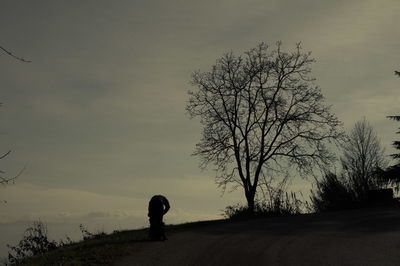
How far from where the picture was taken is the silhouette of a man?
17141mm

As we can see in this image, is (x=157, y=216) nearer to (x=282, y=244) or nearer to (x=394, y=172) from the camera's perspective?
(x=282, y=244)

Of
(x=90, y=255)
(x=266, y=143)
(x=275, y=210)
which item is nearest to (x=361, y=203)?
(x=275, y=210)

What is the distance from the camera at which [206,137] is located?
30.7m

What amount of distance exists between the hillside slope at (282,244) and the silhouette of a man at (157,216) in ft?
1.51

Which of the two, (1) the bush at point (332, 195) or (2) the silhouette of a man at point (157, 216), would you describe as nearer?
(2) the silhouette of a man at point (157, 216)

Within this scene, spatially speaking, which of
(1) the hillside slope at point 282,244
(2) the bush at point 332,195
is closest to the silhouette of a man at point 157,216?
(1) the hillside slope at point 282,244

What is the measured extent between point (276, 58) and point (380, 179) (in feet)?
33.2

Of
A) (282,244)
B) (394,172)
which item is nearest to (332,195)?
(394,172)

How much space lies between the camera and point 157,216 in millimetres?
17297

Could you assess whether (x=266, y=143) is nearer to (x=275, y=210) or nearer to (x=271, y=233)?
(x=275, y=210)

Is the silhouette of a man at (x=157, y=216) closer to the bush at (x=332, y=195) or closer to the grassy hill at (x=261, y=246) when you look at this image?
the grassy hill at (x=261, y=246)

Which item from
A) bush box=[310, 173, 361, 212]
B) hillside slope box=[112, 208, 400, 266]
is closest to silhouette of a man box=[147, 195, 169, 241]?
hillside slope box=[112, 208, 400, 266]

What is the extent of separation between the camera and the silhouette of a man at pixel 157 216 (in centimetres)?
1714

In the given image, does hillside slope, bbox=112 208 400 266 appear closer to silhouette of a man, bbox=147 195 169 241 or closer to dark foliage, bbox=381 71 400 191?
silhouette of a man, bbox=147 195 169 241
